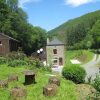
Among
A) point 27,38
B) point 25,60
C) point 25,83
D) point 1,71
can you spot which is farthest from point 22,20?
point 25,83

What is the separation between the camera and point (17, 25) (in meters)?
74.6

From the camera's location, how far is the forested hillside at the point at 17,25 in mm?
72000

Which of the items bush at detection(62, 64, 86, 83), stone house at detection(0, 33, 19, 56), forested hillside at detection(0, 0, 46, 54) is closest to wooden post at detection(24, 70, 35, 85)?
bush at detection(62, 64, 86, 83)

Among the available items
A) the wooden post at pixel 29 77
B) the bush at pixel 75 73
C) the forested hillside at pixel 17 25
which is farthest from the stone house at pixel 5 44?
the wooden post at pixel 29 77

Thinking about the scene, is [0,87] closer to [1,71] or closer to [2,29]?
[1,71]

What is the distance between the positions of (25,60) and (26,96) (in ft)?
58.6

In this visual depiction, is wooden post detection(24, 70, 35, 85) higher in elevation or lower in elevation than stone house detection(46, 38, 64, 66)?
lower

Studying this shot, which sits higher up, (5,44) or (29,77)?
(5,44)

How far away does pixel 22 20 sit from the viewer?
77125mm

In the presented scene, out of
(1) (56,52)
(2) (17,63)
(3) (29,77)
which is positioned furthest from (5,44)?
(3) (29,77)

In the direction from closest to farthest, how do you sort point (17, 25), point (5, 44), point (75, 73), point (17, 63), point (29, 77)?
1. point (29, 77)
2. point (75, 73)
3. point (17, 63)
4. point (5, 44)
5. point (17, 25)

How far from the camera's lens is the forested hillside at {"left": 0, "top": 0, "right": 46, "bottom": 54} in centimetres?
7200

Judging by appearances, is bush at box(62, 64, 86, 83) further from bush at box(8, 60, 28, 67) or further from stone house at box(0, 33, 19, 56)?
stone house at box(0, 33, 19, 56)

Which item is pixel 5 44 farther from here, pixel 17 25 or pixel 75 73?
pixel 75 73
